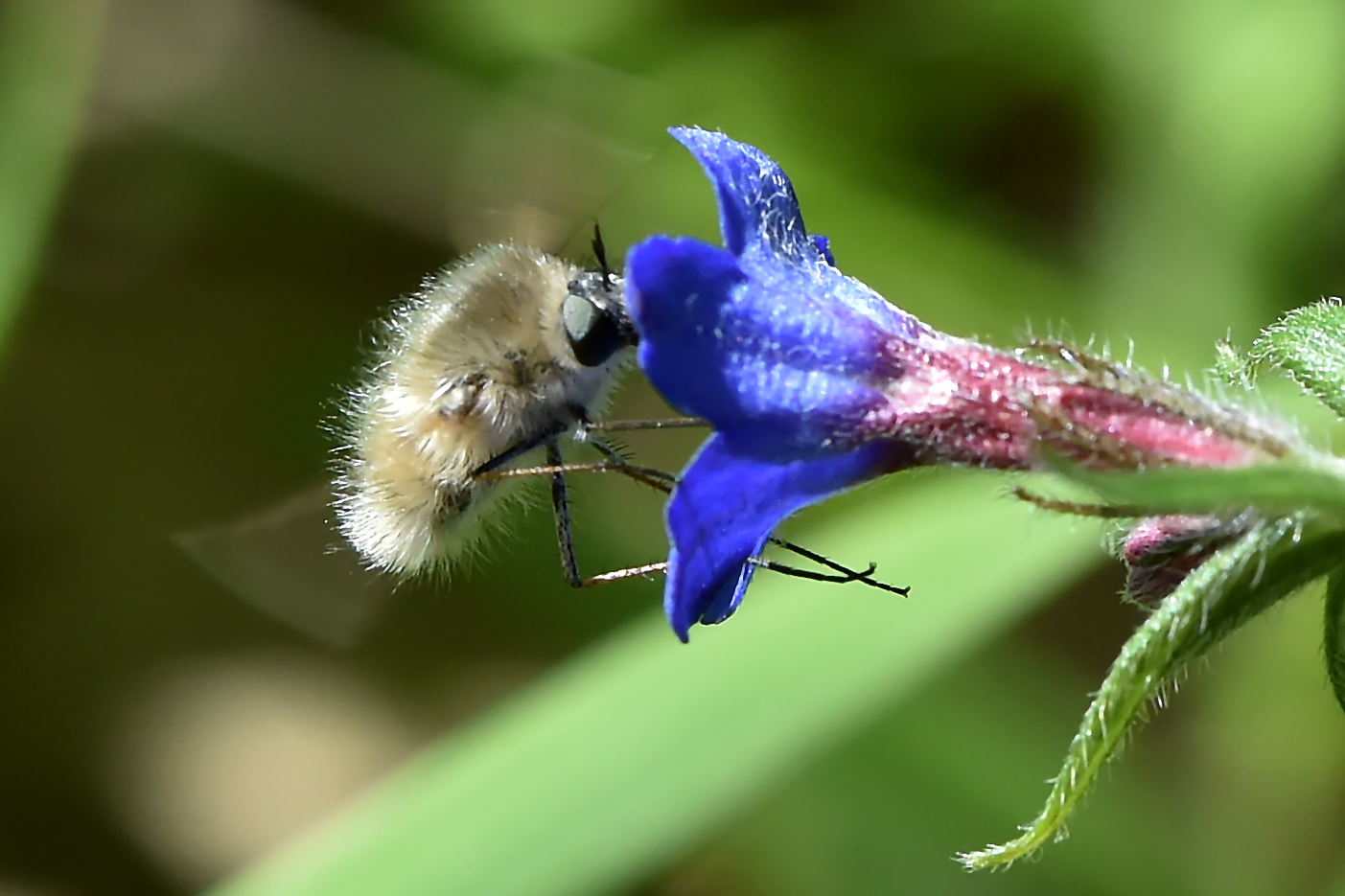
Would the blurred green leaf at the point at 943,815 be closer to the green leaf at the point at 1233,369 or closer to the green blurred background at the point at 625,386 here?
the green blurred background at the point at 625,386

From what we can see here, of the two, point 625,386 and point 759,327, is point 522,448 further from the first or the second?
point 625,386

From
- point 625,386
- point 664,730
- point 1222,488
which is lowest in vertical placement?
point 1222,488

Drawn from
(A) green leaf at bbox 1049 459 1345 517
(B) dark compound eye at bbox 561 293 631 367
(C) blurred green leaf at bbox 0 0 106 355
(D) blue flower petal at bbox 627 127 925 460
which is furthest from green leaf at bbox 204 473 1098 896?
(A) green leaf at bbox 1049 459 1345 517

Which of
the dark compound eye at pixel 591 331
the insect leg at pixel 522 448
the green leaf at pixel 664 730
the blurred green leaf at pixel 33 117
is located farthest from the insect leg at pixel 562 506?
the blurred green leaf at pixel 33 117

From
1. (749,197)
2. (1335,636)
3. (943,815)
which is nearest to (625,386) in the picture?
(943,815)

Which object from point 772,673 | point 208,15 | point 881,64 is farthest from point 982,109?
point 208,15

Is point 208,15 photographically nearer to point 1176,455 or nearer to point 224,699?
point 224,699
